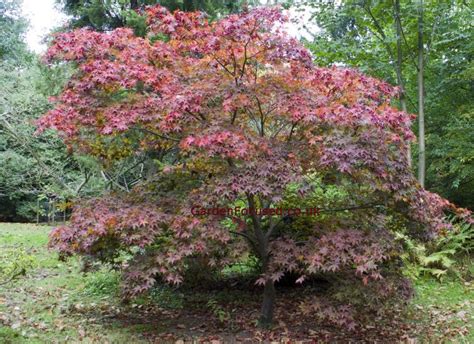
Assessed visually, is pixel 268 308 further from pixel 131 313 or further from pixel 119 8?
pixel 119 8

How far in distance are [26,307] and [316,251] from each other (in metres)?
3.44

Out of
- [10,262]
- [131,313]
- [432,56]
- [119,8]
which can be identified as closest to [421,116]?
[432,56]

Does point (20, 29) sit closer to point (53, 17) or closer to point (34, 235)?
point (53, 17)

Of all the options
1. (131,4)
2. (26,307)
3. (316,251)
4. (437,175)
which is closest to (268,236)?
(316,251)

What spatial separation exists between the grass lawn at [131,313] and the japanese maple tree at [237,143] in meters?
0.71

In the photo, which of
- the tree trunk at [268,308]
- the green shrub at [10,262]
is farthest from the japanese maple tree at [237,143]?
the green shrub at [10,262]

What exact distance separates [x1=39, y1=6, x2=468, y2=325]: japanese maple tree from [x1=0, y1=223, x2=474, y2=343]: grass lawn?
2.35 feet

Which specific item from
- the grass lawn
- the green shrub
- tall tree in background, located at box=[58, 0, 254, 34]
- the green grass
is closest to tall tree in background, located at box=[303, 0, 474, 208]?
the green grass

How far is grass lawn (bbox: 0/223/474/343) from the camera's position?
4.20 meters

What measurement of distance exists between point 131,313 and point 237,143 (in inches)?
103

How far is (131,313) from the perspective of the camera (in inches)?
195

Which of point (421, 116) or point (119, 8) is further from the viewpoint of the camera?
point (119, 8)

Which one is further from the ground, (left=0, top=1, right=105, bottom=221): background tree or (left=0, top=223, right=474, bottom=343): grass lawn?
(left=0, top=1, right=105, bottom=221): background tree

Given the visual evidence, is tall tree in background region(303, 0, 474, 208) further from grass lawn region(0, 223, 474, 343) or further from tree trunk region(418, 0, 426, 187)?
grass lawn region(0, 223, 474, 343)
